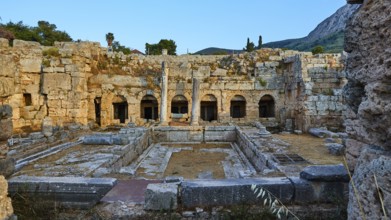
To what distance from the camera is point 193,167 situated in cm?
989

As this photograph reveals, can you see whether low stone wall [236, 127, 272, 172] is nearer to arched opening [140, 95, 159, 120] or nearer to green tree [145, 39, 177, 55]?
arched opening [140, 95, 159, 120]

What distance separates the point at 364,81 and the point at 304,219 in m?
2.32

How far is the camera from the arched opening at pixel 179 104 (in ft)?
75.5

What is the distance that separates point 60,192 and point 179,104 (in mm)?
20733

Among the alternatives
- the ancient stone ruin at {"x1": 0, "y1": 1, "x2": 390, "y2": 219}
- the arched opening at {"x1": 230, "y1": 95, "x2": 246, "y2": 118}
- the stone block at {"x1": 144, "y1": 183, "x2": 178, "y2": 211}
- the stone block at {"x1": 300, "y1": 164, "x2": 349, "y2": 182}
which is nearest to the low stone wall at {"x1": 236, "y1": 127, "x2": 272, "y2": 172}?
the ancient stone ruin at {"x1": 0, "y1": 1, "x2": 390, "y2": 219}

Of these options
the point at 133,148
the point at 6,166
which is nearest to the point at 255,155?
the point at 133,148

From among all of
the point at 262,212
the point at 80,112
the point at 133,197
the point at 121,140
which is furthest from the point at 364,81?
the point at 80,112

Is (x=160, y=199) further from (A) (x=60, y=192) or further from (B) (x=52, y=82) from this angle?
(B) (x=52, y=82)

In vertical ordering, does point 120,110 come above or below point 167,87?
below

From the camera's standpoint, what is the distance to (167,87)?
2162 centimetres

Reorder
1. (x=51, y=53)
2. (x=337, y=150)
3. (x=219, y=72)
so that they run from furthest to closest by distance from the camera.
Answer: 1. (x=219, y=72)
2. (x=51, y=53)
3. (x=337, y=150)

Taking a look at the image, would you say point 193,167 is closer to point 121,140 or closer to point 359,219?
point 121,140

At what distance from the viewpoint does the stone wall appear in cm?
1653

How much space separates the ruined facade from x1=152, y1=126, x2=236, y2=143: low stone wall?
2324mm
